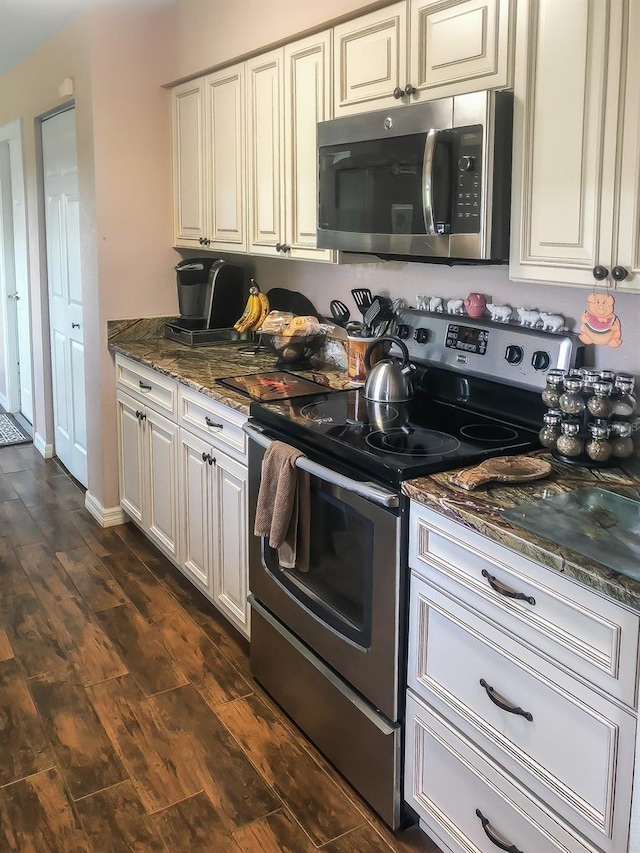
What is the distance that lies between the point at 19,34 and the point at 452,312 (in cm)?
304

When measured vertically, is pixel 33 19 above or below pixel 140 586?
above

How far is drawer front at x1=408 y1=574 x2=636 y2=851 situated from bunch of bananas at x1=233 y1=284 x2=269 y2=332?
1.98 metres

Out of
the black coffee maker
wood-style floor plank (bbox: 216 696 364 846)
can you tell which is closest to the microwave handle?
wood-style floor plank (bbox: 216 696 364 846)

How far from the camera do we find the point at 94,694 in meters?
2.52

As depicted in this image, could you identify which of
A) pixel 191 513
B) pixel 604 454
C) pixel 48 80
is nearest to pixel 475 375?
pixel 604 454

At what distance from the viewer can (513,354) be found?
7.20 ft

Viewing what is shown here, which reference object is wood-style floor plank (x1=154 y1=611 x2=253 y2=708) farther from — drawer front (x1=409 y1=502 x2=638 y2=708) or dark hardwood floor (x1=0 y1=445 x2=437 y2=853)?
drawer front (x1=409 y1=502 x2=638 y2=708)

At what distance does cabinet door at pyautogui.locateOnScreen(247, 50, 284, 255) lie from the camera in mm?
2836

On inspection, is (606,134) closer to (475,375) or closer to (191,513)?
(475,375)

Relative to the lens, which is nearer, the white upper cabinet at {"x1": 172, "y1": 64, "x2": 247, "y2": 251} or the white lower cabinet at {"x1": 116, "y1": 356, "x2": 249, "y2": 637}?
the white lower cabinet at {"x1": 116, "y1": 356, "x2": 249, "y2": 637}

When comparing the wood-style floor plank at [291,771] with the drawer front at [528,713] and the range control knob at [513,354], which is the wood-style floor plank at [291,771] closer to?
the drawer front at [528,713]

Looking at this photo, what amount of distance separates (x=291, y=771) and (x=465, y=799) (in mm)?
607

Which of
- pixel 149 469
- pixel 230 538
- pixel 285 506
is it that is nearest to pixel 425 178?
pixel 285 506

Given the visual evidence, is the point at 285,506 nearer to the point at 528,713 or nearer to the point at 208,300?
the point at 528,713
